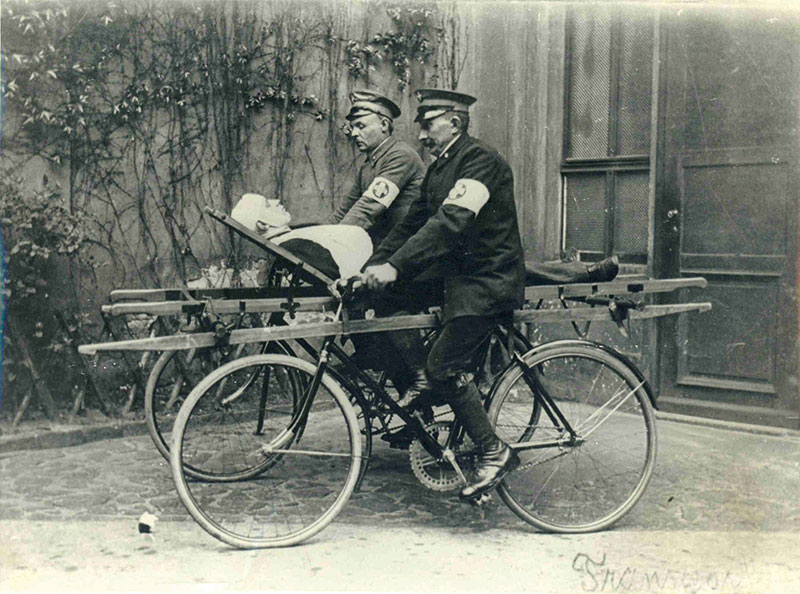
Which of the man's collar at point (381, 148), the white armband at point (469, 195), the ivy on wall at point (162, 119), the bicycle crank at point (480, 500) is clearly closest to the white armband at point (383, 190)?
the man's collar at point (381, 148)

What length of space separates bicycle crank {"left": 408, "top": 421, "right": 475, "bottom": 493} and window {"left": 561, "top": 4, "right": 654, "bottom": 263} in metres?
2.89

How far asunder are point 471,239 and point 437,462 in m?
1.08

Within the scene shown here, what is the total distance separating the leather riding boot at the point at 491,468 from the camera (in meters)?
3.84

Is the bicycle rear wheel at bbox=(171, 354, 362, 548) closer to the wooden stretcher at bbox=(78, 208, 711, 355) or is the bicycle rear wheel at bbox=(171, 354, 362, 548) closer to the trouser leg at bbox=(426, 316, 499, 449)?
the wooden stretcher at bbox=(78, 208, 711, 355)

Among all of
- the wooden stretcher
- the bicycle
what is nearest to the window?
the bicycle

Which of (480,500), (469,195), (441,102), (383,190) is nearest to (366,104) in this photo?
(383,190)

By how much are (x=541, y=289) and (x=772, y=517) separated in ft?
5.29

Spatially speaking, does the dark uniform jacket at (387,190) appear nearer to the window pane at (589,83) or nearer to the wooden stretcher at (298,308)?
the wooden stretcher at (298,308)

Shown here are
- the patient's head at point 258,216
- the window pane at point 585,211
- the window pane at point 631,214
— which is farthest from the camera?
the window pane at point 585,211

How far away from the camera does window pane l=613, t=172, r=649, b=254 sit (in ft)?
20.5

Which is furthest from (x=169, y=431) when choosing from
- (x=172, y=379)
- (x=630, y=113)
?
(x=630, y=113)

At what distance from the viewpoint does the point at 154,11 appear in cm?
593

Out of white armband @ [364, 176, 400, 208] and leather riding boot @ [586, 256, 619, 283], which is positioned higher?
white armband @ [364, 176, 400, 208]

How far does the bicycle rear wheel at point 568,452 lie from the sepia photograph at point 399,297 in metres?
0.02
